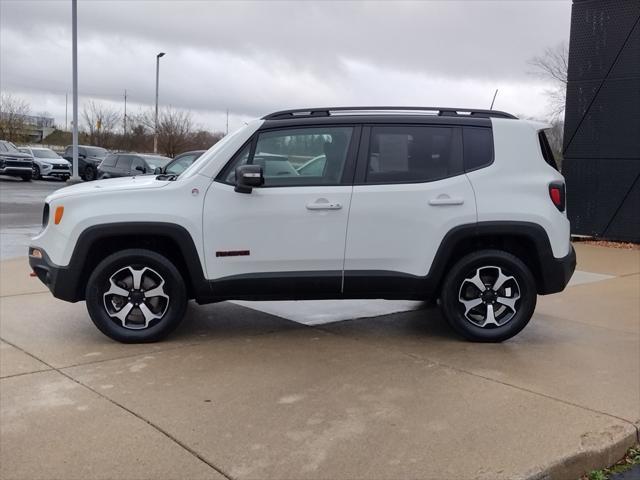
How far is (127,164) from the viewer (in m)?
21.7

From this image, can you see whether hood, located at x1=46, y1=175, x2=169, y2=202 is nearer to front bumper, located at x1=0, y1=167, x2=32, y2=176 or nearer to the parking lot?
the parking lot

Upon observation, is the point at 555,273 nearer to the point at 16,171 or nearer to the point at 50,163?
the point at 16,171

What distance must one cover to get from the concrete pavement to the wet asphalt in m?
4.67

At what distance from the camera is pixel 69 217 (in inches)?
206

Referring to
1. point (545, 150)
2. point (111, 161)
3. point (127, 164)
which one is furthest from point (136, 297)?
point (111, 161)

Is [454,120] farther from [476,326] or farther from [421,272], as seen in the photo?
[476,326]

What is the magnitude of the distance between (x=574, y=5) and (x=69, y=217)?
10.9 metres

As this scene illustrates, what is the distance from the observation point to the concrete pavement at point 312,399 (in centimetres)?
336

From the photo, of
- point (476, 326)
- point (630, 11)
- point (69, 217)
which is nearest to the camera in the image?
point (69, 217)

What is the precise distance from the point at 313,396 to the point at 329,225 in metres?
1.56

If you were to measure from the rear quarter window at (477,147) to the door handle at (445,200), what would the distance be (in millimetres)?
294

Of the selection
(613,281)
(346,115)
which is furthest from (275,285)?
(613,281)

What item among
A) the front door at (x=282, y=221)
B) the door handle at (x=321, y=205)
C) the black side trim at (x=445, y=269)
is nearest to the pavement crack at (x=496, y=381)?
the black side trim at (x=445, y=269)

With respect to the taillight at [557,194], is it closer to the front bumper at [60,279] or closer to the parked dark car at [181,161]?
the front bumper at [60,279]
